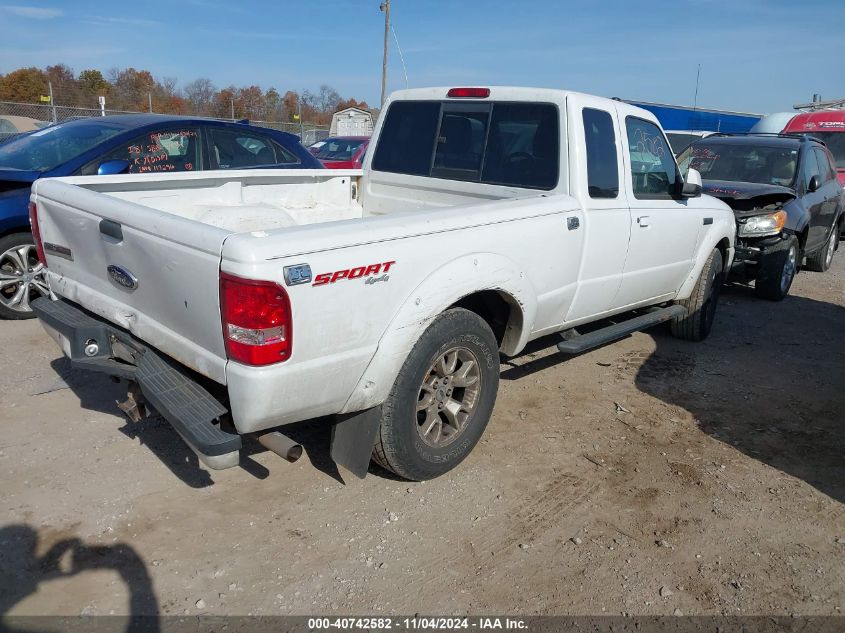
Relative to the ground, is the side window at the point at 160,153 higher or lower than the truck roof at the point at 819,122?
lower

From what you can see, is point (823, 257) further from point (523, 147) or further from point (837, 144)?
point (523, 147)

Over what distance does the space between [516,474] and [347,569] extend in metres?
1.26

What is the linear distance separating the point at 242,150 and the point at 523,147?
12.3ft

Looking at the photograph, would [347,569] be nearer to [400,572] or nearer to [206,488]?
[400,572]

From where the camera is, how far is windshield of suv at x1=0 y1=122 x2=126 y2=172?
6.08 meters

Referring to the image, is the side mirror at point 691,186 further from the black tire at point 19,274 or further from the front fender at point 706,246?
the black tire at point 19,274

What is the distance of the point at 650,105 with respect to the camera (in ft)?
84.6

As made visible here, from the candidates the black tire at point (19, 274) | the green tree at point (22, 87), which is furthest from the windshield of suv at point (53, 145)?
the green tree at point (22, 87)

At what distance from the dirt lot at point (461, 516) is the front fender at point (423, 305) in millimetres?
729

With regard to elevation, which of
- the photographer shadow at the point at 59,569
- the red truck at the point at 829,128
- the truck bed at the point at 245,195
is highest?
the red truck at the point at 829,128

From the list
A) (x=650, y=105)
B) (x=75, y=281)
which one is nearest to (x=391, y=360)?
(x=75, y=281)

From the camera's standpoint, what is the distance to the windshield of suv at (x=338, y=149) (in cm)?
1511

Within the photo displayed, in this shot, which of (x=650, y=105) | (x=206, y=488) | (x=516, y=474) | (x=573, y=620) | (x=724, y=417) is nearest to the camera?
(x=573, y=620)

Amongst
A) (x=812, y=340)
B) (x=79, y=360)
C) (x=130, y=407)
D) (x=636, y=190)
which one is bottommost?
(x=812, y=340)
